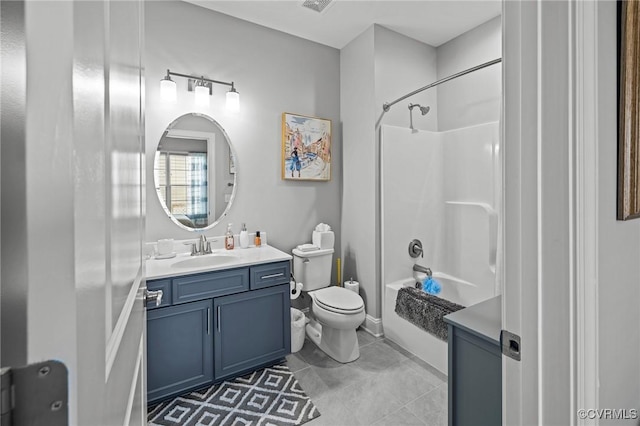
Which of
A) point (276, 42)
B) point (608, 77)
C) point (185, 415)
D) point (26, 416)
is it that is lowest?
point (185, 415)

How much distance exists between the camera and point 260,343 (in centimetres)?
209

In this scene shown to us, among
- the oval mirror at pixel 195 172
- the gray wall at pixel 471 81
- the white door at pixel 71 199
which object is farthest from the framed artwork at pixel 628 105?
the oval mirror at pixel 195 172

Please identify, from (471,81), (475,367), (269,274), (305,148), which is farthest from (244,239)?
(471,81)

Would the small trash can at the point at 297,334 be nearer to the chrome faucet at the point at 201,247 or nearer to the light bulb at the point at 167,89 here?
the chrome faucet at the point at 201,247

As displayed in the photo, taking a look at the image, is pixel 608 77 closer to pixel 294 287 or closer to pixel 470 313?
pixel 470 313

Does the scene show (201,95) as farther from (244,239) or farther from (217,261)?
(217,261)

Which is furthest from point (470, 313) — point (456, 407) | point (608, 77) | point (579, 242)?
point (608, 77)

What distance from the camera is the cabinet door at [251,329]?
6.37 ft

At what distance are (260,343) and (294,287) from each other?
0.50 meters

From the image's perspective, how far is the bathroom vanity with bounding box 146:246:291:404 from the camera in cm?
176

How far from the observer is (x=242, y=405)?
1802mm

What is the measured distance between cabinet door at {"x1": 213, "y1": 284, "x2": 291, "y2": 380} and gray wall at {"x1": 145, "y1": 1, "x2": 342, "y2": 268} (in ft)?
2.22

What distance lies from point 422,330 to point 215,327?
146cm

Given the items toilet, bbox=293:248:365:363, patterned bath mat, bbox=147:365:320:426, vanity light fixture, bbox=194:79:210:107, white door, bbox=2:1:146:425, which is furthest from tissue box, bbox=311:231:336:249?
white door, bbox=2:1:146:425
